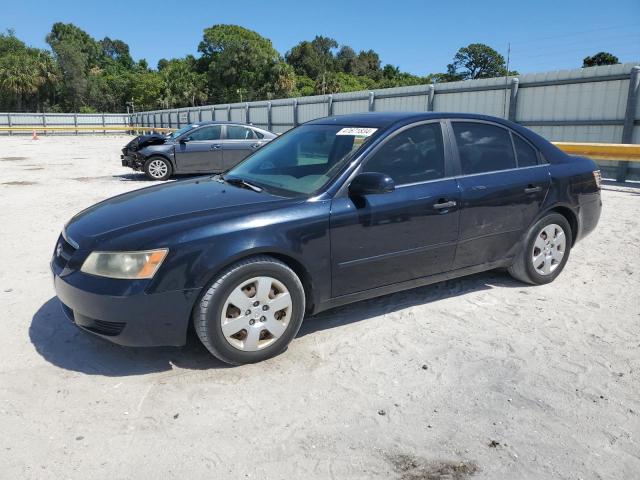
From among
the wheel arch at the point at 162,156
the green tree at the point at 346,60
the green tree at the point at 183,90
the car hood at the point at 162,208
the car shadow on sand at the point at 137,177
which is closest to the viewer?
the car hood at the point at 162,208

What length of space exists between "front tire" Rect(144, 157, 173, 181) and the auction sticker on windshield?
995 cm

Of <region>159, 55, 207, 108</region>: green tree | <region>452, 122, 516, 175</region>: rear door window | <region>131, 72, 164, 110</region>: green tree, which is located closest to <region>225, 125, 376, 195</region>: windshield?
<region>452, 122, 516, 175</region>: rear door window

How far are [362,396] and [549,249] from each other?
2.66 m

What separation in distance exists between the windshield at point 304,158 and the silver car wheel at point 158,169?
30.2 ft

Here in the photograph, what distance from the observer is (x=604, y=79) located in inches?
495

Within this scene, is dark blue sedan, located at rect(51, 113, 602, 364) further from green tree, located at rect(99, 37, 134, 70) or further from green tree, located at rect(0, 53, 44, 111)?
green tree, located at rect(99, 37, 134, 70)

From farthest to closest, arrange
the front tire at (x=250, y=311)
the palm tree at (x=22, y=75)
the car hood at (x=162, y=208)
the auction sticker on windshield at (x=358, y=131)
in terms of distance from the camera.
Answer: the palm tree at (x=22, y=75)
the auction sticker on windshield at (x=358, y=131)
the car hood at (x=162, y=208)
the front tire at (x=250, y=311)

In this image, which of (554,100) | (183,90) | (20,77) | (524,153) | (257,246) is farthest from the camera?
(183,90)

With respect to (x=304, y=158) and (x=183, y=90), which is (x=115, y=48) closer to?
(x=183, y=90)

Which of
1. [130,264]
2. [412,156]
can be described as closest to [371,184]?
[412,156]

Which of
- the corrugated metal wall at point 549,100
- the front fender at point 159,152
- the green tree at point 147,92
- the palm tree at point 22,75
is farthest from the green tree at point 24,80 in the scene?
the front fender at point 159,152

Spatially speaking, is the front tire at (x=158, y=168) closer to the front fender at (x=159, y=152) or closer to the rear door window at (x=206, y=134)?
the front fender at (x=159, y=152)

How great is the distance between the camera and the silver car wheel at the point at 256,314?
3.24 meters

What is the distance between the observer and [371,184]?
138 inches
